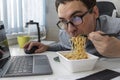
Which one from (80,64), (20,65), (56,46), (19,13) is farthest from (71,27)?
(19,13)

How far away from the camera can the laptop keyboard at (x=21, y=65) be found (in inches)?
38.5

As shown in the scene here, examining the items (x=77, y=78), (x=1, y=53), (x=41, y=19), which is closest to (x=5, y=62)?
(x=1, y=53)

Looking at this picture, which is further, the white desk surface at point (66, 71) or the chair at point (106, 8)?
the chair at point (106, 8)

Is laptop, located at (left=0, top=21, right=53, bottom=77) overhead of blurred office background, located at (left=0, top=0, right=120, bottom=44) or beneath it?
beneath

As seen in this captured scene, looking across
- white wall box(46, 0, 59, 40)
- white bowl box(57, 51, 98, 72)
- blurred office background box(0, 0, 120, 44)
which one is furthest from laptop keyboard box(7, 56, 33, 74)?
white wall box(46, 0, 59, 40)

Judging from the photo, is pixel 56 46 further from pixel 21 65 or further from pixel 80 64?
pixel 80 64

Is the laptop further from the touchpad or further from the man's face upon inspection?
the man's face

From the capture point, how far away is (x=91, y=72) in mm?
977

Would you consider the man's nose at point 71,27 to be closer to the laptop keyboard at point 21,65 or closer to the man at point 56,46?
the laptop keyboard at point 21,65

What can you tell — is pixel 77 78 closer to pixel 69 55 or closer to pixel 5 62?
pixel 69 55

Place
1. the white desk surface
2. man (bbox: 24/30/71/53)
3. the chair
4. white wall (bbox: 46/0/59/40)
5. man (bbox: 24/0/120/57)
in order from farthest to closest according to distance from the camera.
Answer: white wall (bbox: 46/0/59/40), the chair, man (bbox: 24/30/71/53), man (bbox: 24/0/120/57), the white desk surface

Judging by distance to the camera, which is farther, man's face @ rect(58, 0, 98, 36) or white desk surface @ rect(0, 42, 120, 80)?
man's face @ rect(58, 0, 98, 36)

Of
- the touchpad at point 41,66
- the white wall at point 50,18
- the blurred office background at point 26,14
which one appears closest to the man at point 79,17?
the touchpad at point 41,66

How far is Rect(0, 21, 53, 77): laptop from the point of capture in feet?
3.13
